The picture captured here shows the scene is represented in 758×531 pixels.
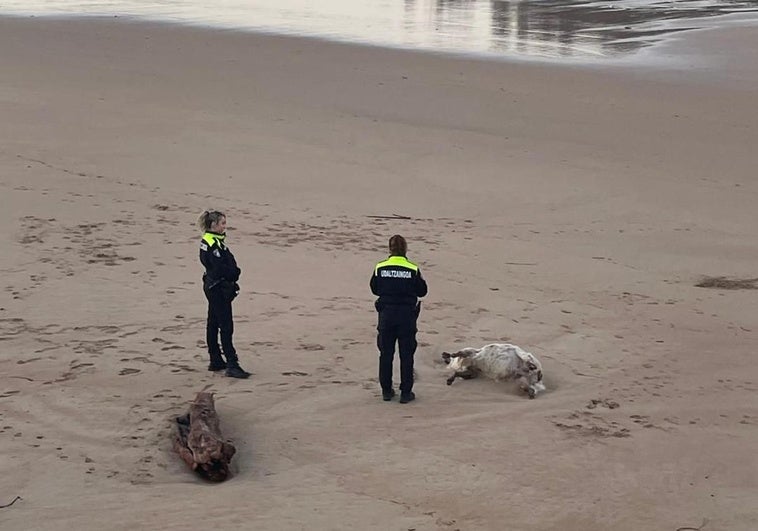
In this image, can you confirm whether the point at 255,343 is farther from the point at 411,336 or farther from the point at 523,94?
the point at 523,94

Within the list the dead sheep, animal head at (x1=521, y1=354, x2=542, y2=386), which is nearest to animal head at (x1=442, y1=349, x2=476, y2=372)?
the dead sheep

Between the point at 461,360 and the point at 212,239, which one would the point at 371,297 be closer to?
the point at 461,360

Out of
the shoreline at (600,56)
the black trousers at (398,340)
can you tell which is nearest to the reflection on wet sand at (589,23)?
Answer: the shoreline at (600,56)

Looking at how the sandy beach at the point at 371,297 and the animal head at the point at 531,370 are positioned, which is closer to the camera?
the sandy beach at the point at 371,297

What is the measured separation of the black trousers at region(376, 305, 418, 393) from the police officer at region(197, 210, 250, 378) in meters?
1.11

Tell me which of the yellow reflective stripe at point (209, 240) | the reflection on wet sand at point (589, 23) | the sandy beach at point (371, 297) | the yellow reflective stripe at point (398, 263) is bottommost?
the sandy beach at point (371, 297)

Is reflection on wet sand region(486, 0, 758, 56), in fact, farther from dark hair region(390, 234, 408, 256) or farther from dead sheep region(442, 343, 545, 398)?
dark hair region(390, 234, 408, 256)

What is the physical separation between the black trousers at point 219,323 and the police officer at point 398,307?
117 cm

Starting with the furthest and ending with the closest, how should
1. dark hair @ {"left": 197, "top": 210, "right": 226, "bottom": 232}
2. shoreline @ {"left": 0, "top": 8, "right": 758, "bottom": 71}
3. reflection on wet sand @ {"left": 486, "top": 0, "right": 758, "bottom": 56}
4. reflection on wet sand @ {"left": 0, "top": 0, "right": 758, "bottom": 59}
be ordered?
reflection on wet sand @ {"left": 0, "top": 0, "right": 758, "bottom": 59}, reflection on wet sand @ {"left": 486, "top": 0, "right": 758, "bottom": 56}, shoreline @ {"left": 0, "top": 8, "right": 758, "bottom": 71}, dark hair @ {"left": 197, "top": 210, "right": 226, "bottom": 232}

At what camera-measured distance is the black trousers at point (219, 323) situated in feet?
24.6

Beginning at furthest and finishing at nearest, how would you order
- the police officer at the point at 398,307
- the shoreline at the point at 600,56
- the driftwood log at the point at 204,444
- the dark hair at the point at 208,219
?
1. the shoreline at the point at 600,56
2. the dark hair at the point at 208,219
3. the police officer at the point at 398,307
4. the driftwood log at the point at 204,444

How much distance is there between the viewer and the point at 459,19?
118ft

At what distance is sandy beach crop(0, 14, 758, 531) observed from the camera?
5.95 meters

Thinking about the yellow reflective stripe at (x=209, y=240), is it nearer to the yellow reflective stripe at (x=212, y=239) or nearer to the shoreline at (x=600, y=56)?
the yellow reflective stripe at (x=212, y=239)
